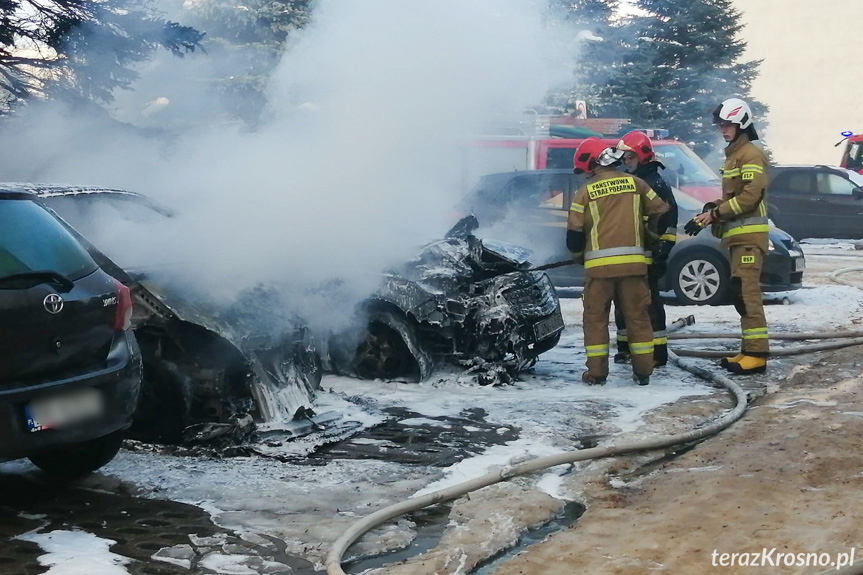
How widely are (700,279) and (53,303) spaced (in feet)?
27.9

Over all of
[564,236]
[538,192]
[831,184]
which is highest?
[831,184]

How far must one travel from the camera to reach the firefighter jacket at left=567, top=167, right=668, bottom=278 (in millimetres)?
7422

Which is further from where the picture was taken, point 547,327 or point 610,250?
point 547,327

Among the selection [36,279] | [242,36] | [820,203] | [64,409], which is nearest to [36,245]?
[36,279]

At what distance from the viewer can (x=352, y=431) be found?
6105 millimetres

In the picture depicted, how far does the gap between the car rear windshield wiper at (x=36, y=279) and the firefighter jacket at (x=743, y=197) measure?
16.8 ft

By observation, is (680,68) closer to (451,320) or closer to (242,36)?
(242,36)

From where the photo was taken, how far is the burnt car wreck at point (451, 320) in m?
7.34

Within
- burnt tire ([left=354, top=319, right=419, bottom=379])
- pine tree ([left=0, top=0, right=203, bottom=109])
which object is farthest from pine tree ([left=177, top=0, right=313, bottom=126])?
burnt tire ([left=354, top=319, right=419, bottom=379])

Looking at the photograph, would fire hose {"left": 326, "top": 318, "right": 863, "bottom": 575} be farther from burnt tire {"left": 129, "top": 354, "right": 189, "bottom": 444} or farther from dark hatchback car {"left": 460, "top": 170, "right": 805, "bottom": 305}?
dark hatchback car {"left": 460, "top": 170, "right": 805, "bottom": 305}

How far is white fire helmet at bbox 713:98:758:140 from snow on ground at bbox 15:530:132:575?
5.70m

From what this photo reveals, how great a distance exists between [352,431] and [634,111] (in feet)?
58.9

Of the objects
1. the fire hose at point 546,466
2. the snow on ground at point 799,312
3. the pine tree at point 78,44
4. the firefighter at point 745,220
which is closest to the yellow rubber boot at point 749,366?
the firefighter at point 745,220

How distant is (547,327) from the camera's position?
7793mm
